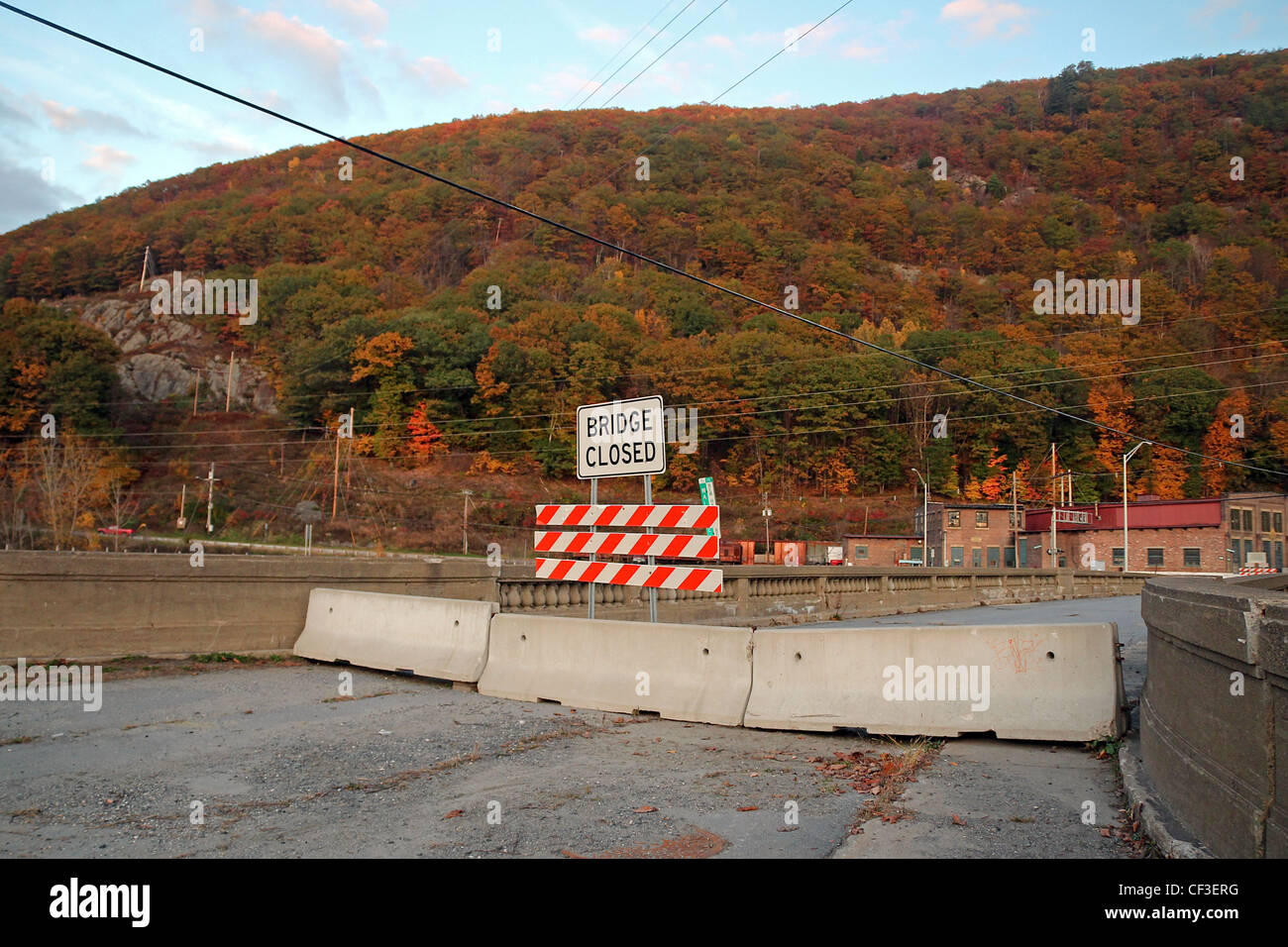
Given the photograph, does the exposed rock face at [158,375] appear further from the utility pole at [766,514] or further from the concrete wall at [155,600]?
the concrete wall at [155,600]

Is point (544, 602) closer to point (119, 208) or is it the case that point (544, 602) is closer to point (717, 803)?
point (717, 803)

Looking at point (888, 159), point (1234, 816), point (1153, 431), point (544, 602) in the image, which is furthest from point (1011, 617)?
point (888, 159)

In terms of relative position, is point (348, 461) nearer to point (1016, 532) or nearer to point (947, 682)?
point (1016, 532)

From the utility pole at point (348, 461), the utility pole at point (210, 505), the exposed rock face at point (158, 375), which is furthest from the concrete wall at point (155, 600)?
the exposed rock face at point (158, 375)

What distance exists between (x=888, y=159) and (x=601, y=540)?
543 ft

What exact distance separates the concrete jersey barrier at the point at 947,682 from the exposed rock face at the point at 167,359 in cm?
10695

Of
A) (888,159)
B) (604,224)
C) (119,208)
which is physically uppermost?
(888,159)

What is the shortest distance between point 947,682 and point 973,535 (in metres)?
75.6

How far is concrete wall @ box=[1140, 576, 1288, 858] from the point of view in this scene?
330 cm

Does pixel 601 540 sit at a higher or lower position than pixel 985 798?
higher

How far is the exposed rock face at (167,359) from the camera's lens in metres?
109
